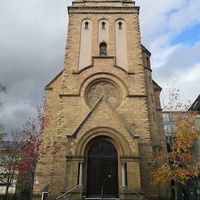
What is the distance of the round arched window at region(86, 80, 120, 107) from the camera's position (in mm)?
20234

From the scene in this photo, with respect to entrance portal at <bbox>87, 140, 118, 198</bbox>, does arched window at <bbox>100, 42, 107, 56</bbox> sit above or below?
above

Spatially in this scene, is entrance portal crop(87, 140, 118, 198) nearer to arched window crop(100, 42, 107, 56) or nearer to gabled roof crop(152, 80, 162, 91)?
arched window crop(100, 42, 107, 56)

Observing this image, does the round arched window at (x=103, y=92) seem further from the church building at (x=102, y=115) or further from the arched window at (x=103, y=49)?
the arched window at (x=103, y=49)

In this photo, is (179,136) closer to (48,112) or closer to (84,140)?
(84,140)

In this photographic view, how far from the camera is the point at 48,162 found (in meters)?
19.8

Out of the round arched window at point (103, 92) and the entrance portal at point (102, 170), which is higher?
the round arched window at point (103, 92)

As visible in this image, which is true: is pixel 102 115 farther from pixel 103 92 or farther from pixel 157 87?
pixel 157 87

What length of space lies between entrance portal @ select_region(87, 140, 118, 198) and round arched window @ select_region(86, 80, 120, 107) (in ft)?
15.1

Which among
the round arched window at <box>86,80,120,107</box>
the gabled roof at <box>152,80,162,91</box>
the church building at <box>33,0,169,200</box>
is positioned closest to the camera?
the church building at <box>33,0,169,200</box>

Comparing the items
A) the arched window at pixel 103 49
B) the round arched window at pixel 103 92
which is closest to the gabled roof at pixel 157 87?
the round arched window at pixel 103 92

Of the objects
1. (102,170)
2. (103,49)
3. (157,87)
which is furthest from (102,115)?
(157,87)

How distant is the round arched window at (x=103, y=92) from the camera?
20234 mm

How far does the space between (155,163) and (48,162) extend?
384 inches

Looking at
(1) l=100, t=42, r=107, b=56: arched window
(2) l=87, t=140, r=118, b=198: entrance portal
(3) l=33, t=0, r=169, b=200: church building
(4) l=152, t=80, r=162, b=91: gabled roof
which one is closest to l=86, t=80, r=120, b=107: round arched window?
(3) l=33, t=0, r=169, b=200: church building
